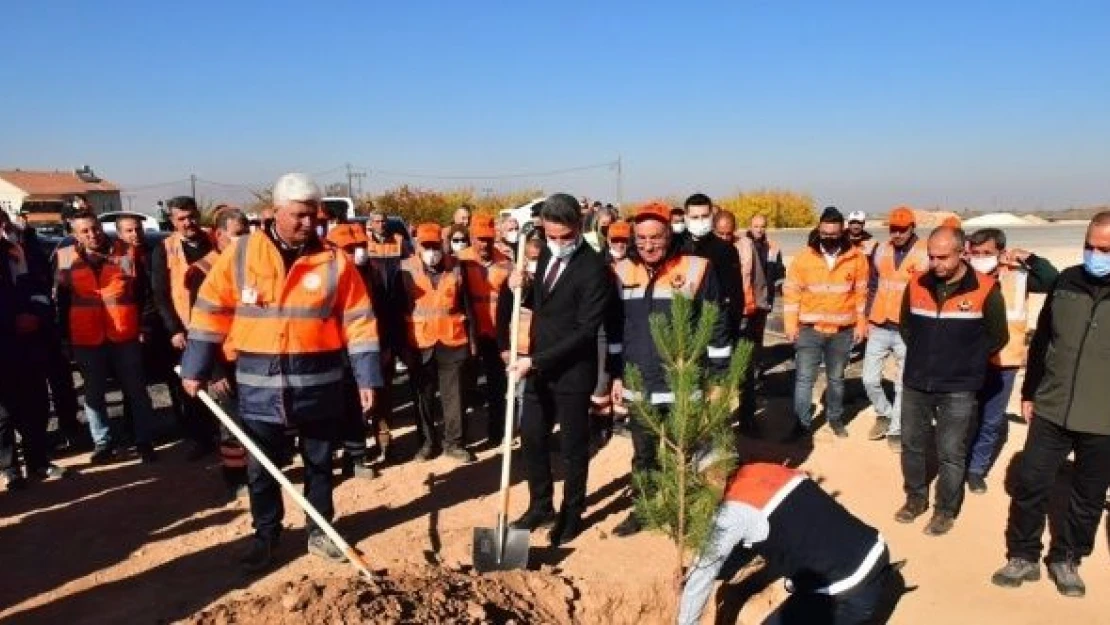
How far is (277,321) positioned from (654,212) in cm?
206

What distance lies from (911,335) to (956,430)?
60cm

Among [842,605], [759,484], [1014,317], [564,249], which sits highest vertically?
[564,249]

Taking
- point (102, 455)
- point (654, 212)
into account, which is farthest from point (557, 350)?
point (102, 455)

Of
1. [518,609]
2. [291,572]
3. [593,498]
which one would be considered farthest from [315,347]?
[593,498]

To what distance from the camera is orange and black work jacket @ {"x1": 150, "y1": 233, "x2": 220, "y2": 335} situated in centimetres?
514

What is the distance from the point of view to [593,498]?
5102 mm

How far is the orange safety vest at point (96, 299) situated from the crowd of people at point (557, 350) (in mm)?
16

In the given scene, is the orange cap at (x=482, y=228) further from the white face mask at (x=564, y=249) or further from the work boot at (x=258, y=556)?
the work boot at (x=258, y=556)

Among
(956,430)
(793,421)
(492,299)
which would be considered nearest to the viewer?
(956,430)

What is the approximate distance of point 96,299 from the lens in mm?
5438

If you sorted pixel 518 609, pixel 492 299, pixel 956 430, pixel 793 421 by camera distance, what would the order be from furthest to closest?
1. pixel 793 421
2. pixel 492 299
3. pixel 956 430
4. pixel 518 609

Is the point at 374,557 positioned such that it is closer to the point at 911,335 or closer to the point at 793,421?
the point at 911,335

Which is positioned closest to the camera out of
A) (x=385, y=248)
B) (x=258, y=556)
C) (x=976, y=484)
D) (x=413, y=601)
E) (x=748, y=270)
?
(x=413, y=601)

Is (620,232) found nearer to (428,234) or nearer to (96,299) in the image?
(428,234)
